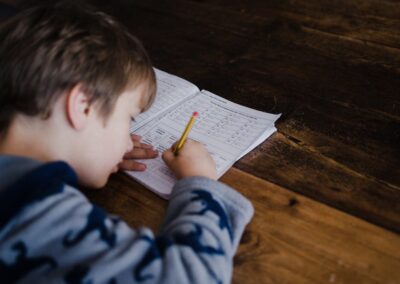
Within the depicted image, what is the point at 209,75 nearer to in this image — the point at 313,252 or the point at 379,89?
the point at 379,89

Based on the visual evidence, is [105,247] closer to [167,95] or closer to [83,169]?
[83,169]

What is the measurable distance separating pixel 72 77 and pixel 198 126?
32 cm

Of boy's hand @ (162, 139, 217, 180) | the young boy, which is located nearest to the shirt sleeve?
the young boy

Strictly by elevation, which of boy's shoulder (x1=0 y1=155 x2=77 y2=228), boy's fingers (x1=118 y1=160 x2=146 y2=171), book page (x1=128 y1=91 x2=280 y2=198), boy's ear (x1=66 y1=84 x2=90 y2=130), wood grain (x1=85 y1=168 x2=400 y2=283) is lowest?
wood grain (x1=85 y1=168 x2=400 y2=283)

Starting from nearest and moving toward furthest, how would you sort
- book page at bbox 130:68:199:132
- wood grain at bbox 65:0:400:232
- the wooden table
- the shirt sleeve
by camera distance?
1. the shirt sleeve
2. the wooden table
3. wood grain at bbox 65:0:400:232
4. book page at bbox 130:68:199:132

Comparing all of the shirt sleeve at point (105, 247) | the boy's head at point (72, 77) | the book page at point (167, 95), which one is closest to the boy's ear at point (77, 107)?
the boy's head at point (72, 77)

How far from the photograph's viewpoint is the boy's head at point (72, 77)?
0.67 metres

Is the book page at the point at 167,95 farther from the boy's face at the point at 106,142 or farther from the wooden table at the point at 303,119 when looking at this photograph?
the boy's face at the point at 106,142

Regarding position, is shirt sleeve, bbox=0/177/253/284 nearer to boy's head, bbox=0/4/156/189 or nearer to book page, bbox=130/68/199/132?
boy's head, bbox=0/4/156/189

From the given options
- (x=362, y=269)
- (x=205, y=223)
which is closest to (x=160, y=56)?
(x=205, y=223)

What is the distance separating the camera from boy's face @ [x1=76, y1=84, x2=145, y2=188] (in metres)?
0.73

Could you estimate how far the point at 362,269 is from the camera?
64 cm

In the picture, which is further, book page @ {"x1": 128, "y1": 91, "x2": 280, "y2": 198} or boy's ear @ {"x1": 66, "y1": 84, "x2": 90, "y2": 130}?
book page @ {"x1": 128, "y1": 91, "x2": 280, "y2": 198}

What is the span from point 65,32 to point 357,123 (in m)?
0.62
